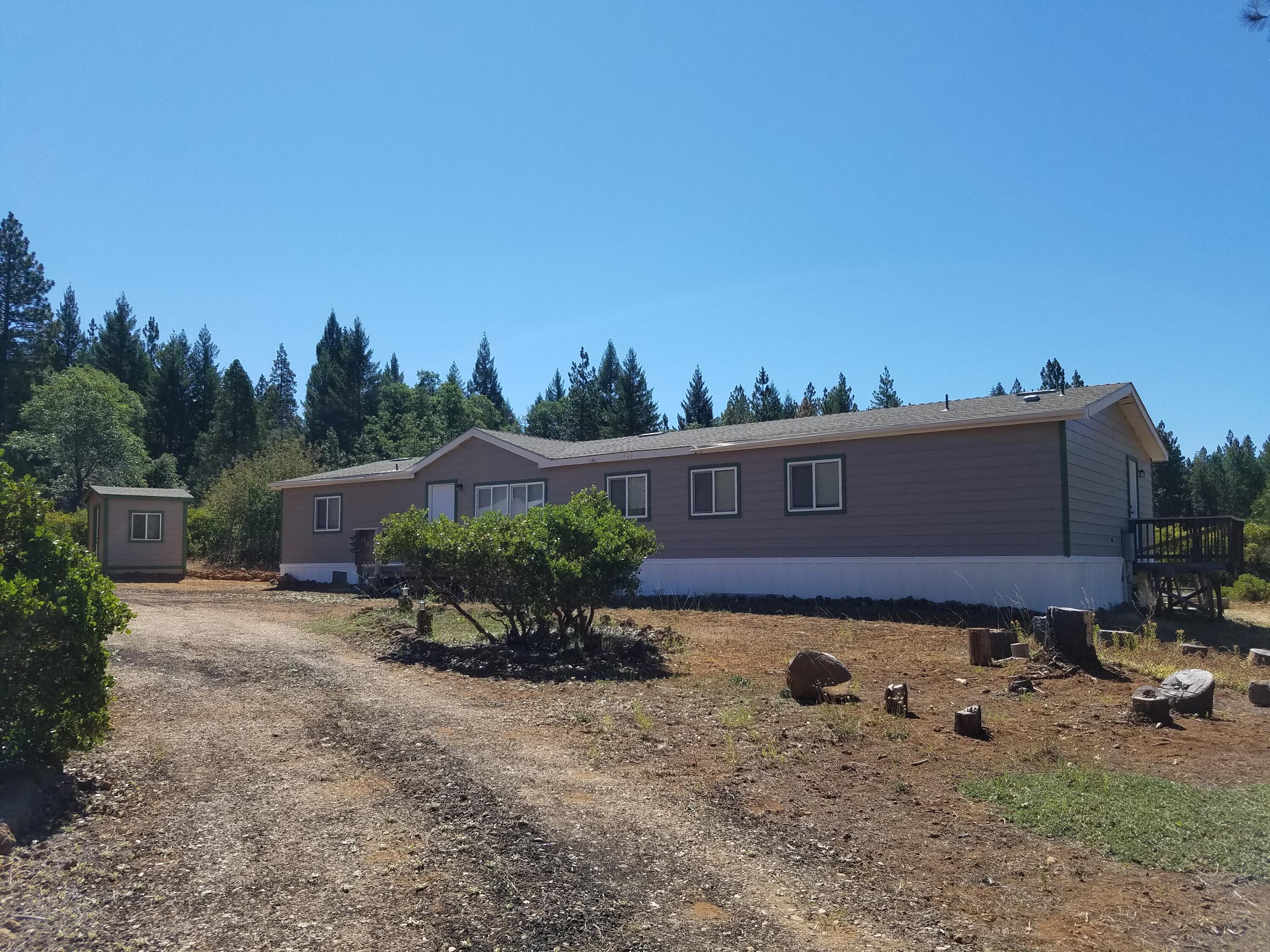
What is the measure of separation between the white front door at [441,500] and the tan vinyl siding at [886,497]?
2.00 meters

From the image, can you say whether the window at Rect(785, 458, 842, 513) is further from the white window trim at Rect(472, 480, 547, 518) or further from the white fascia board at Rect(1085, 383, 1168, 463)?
the white window trim at Rect(472, 480, 547, 518)

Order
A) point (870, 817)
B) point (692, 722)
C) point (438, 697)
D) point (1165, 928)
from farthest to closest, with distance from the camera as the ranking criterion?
point (438, 697)
point (692, 722)
point (870, 817)
point (1165, 928)

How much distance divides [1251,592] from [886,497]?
1381 cm

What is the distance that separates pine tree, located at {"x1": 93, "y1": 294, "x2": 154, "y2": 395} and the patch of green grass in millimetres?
65657

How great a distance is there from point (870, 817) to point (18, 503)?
195 inches

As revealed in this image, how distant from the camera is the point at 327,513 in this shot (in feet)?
82.2

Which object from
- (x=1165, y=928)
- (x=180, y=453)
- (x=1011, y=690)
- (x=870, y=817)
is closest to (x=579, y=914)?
(x=870, y=817)

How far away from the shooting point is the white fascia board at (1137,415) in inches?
594

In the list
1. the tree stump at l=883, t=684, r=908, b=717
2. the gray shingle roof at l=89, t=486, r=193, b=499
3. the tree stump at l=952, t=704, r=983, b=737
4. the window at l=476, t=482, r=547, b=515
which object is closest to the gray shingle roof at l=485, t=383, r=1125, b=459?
the window at l=476, t=482, r=547, b=515

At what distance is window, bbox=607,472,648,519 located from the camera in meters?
19.5

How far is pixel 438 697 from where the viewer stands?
813 centimetres

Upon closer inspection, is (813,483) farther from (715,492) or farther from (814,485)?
(715,492)

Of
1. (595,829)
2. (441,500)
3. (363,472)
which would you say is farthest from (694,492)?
(595,829)

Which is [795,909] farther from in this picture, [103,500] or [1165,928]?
[103,500]
